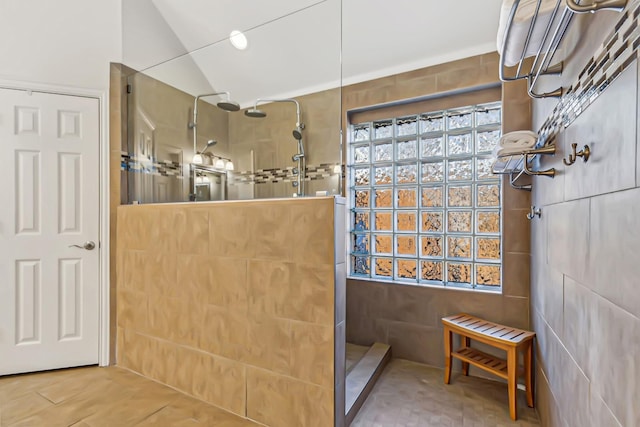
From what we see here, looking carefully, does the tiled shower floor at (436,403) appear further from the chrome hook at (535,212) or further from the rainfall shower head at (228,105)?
the rainfall shower head at (228,105)

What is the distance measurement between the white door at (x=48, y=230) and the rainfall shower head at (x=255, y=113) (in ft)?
4.71

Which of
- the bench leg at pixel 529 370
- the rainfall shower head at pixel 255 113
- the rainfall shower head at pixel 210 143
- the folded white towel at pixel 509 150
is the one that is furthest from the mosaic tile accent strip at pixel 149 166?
the bench leg at pixel 529 370

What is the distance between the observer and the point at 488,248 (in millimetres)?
2344

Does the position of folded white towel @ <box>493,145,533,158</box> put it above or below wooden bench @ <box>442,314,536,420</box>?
above

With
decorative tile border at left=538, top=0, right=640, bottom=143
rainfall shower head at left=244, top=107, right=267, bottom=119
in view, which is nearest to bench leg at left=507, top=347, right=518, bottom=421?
decorative tile border at left=538, top=0, right=640, bottom=143

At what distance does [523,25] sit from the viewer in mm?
984

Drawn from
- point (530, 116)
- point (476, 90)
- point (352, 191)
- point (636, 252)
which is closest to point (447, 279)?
→ point (352, 191)

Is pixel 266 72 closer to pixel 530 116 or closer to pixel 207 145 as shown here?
pixel 207 145

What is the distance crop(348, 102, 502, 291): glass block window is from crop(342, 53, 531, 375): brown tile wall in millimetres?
128

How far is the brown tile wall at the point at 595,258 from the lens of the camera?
73cm

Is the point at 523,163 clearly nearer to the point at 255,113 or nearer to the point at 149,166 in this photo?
the point at 255,113

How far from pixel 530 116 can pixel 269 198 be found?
183 centimetres

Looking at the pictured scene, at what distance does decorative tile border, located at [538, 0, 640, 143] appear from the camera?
0.72 meters

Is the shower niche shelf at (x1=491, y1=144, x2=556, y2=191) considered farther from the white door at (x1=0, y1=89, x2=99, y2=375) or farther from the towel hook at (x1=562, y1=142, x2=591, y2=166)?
the white door at (x1=0, y1=89, x2=99, y2=375)
